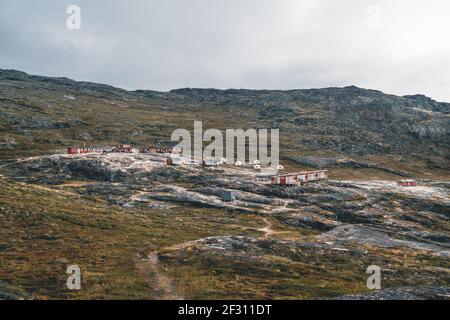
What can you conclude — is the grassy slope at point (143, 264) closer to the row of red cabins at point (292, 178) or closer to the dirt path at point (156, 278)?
the dirt path at point (156, 278)

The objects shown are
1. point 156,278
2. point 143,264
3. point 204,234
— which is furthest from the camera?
point 204,234

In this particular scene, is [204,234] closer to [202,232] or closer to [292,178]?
[202,232]

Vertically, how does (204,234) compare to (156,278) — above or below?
below

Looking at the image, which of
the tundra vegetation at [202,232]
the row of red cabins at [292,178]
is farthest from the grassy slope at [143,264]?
the row of red cabins at [292,178]

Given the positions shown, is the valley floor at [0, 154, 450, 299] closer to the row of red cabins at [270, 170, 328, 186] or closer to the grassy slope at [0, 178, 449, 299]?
the grassy slope at [0, 178, 449, 299]

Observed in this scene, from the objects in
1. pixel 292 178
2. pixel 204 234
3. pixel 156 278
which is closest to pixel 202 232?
pixel 204 234

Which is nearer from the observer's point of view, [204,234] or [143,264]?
[143,264]

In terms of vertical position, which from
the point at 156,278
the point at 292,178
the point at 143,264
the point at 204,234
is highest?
the point at 292,178

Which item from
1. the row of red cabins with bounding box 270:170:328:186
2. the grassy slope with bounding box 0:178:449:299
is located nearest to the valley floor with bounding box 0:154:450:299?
the grassy slope with bounding box 0:178:449:299

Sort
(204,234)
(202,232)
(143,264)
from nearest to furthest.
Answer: (143,264) < (204,234) < (202,232)
